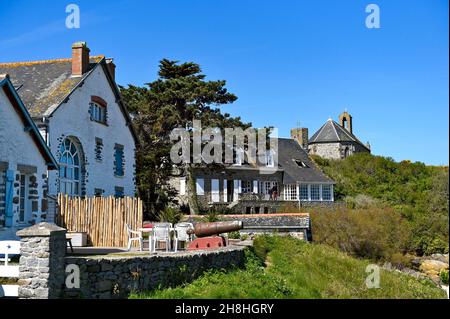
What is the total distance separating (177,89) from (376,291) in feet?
72.8

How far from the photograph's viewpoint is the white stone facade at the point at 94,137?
23.8m

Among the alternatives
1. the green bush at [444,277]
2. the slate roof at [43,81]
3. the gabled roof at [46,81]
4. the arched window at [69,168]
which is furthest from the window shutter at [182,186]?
the green bush at [444,277]

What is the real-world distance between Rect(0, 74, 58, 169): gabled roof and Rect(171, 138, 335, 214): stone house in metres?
25.1

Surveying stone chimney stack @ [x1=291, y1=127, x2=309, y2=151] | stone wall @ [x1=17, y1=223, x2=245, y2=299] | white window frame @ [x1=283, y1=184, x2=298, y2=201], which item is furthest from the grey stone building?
stone wall @ [x1=17, y1=223, x2=245, y2=299]

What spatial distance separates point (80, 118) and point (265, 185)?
80.9ft

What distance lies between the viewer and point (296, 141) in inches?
2149

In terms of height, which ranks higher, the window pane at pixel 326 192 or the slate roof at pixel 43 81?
the slate roof at pixel 43 81

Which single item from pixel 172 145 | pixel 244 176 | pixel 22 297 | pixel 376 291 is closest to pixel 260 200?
pixel 244 176

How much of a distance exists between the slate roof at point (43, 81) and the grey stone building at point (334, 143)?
38.0m

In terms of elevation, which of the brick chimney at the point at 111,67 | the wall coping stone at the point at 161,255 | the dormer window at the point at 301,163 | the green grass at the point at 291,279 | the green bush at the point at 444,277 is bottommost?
the green bush at the point at 444,277

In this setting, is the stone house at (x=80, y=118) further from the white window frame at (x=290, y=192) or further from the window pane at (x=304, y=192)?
the window pane at (x=304, y=192)

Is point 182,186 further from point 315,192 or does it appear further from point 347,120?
point 347,120

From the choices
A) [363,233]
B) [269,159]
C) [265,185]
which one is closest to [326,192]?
[265,185]

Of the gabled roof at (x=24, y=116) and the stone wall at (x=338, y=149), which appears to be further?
the stone wall at (x=338, y=149)
